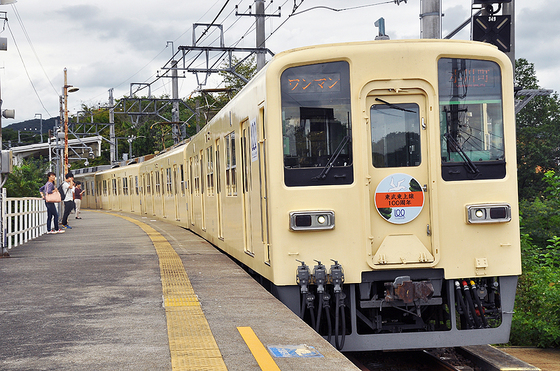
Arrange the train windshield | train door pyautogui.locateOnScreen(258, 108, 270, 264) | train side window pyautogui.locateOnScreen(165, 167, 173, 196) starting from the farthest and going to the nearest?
train side window pyautogui.locateOnScreen(165, 167, 173, 196), train door pyautogui.locateOnScreen(258, 108, 270, 264), the train windshield

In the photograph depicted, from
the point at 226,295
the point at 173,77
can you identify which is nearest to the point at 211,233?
the point at 226,295

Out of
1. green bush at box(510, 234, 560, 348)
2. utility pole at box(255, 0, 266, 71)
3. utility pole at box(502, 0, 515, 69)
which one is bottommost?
green bush at box(510, 234, 560, 348)

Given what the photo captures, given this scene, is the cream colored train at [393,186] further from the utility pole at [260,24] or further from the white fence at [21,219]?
the utility pole at [260,24]

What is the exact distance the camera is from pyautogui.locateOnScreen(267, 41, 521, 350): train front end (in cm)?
627

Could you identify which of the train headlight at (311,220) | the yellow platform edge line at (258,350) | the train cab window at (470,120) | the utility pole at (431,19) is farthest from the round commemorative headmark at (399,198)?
the utility pole at (431,19)

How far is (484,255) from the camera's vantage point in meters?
6.36

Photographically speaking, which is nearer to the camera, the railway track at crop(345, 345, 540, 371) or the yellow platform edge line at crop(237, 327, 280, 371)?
the yellow platform edge line at crop(237, 327, 280, 371)

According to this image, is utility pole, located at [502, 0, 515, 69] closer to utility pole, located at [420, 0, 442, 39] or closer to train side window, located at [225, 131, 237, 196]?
utility pole, located at [420, 0, 442, 39]

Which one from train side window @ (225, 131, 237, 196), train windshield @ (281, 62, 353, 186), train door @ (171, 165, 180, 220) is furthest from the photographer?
train door @ (171, 165, 180, 220)

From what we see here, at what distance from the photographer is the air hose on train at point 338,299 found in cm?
612

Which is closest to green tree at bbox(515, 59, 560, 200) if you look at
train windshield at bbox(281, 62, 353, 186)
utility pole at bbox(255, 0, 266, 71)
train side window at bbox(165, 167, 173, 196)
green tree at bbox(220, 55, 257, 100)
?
green tree at bbox(220, 55, 257, 100)

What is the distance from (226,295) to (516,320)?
4840 millimetres

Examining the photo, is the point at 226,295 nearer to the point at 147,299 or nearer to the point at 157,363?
the point at 147,299

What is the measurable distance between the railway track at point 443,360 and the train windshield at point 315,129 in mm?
2064
